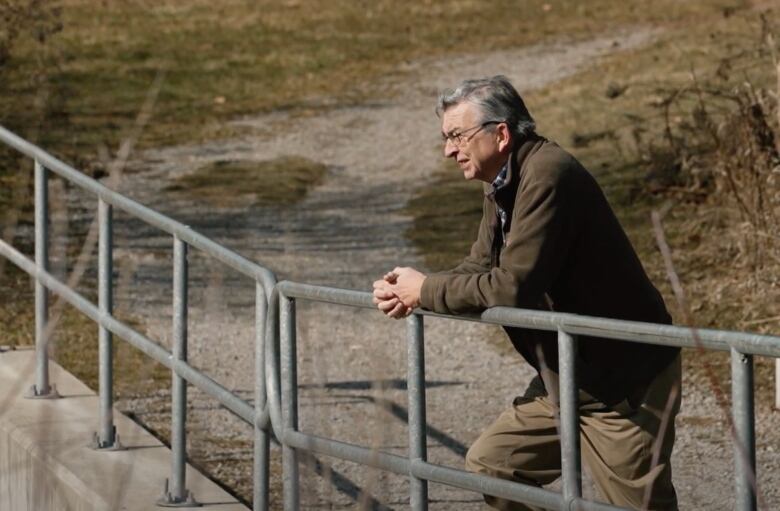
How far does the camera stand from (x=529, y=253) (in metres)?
4.30

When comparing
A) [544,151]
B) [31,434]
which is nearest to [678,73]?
[31,434]

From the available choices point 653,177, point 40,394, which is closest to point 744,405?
point 40,394

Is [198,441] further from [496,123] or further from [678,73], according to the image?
[678,73]

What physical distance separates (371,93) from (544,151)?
54.1 feet

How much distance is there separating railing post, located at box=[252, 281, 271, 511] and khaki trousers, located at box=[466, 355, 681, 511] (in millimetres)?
607

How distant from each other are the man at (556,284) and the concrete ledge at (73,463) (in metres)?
1.38

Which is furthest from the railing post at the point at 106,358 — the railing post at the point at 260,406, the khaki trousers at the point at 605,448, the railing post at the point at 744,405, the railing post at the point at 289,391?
the railing post at the point at 744,405

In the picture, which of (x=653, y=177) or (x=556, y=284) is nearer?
(x=556, y=284)

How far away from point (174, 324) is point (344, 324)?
473 centimetres

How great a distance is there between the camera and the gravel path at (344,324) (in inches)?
278

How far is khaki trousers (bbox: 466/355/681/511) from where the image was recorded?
449 centimetres

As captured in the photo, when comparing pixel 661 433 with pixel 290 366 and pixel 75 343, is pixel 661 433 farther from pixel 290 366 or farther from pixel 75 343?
pixel 75 343

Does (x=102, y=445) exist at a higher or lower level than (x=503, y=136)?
lower

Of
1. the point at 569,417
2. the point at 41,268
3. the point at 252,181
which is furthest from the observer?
the point at 252,181
